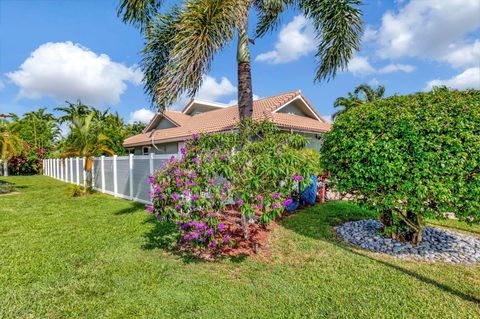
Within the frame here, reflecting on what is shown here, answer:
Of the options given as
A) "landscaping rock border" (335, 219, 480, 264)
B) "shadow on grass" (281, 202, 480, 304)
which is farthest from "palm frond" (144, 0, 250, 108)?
"landscaping rock border" (335, 219, 480, 264)

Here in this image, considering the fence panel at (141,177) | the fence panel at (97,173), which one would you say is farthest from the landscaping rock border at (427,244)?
the fence panel at (97,173)

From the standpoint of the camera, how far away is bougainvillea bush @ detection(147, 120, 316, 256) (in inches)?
163

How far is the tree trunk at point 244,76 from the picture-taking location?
6637mm

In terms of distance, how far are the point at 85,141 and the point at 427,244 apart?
14.2m

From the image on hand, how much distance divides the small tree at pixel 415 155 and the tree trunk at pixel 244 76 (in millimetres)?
2513

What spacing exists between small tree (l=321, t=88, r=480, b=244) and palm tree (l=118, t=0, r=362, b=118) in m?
2.92

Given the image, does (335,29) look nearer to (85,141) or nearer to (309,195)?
(309,195)

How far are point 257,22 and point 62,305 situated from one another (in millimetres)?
9911

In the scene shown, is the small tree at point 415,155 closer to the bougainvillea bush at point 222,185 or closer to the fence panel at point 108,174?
the bougainvillea bush at point 222,185

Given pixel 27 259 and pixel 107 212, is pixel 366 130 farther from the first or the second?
pixel 107 212

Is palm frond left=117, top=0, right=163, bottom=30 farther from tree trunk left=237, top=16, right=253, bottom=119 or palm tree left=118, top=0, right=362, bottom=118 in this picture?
tree trunk left=237, top=16, right=253, bottom=119

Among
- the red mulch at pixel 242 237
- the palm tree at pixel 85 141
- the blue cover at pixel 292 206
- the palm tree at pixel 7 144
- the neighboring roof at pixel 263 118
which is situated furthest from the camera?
the neighboring roof at pixel 263 118

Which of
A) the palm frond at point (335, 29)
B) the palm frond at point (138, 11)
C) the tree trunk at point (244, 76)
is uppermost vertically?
the palm frond at point (138, 11)

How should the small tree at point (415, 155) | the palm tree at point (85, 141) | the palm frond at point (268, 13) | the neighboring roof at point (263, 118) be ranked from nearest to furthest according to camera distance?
the small tree at point (415, 155), the palm frond at point (268, 13), the palm tree at point (85, 141), the neighboring roof at point (263, 118)
